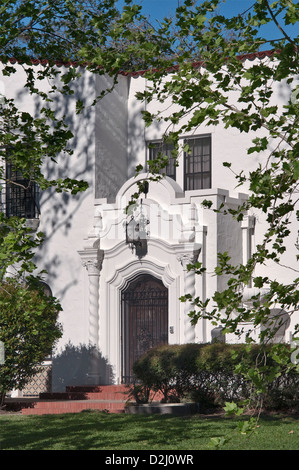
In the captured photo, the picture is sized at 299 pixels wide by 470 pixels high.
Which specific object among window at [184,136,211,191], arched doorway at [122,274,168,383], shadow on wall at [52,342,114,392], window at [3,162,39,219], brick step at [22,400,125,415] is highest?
window at [184,136,211,191]

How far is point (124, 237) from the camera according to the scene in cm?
2030

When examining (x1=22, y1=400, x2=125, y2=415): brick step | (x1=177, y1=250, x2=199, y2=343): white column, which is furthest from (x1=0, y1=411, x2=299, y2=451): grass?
(x1=177, y1=250, x2=199, y2=343): white column

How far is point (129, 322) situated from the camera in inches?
798

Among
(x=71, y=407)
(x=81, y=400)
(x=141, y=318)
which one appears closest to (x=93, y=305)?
(x=141, y=318)

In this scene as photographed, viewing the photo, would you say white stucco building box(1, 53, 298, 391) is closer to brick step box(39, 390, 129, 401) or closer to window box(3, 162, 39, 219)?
window box(3, 162, 39, 219)

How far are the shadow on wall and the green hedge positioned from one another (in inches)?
148

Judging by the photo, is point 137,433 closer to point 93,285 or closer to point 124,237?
point 93,285

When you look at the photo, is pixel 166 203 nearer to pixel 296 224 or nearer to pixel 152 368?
pixel 296 224

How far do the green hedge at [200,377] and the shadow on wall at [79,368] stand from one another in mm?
3760

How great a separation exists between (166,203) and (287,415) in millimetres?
7223

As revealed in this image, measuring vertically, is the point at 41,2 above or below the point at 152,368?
above

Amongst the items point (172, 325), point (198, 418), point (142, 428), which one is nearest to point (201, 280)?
point (172, 325)

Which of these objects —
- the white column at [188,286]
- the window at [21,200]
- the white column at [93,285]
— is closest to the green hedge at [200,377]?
the white column at [188,286]

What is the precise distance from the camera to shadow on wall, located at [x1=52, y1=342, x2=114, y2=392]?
66.0 ft
